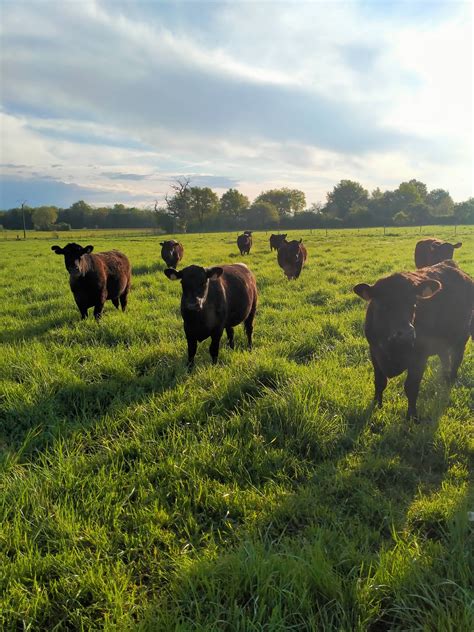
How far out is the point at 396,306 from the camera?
3936 millimetres

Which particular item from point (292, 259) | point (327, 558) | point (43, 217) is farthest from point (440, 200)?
point (327, 558)

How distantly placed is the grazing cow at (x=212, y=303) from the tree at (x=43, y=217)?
89.9 metres

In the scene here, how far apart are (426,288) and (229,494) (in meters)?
2.82

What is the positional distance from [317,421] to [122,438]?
1.91 meters

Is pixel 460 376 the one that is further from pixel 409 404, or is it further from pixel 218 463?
pixel 218 463

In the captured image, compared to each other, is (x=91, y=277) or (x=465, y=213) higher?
(x=465, y=213)

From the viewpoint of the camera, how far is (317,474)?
3.39 meters

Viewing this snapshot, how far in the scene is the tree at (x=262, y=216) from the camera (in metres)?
78.2

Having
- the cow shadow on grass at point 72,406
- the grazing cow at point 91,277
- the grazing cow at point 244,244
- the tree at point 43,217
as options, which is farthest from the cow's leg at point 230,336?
the tree at point 43,217

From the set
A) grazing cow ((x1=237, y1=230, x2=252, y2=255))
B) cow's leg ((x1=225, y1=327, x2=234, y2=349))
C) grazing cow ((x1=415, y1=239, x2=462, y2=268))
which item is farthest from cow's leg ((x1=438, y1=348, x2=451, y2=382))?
grazing cow ((x1=237, y1=230, x2=252, y2=255))

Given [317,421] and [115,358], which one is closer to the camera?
[317,421]

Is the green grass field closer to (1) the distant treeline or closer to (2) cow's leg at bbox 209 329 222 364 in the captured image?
(2) cow's leg at bbox 209 329 222 364

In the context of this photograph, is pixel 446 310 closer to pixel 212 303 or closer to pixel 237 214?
pixel 212 303

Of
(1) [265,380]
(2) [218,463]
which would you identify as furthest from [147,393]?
(2) [218,463]
